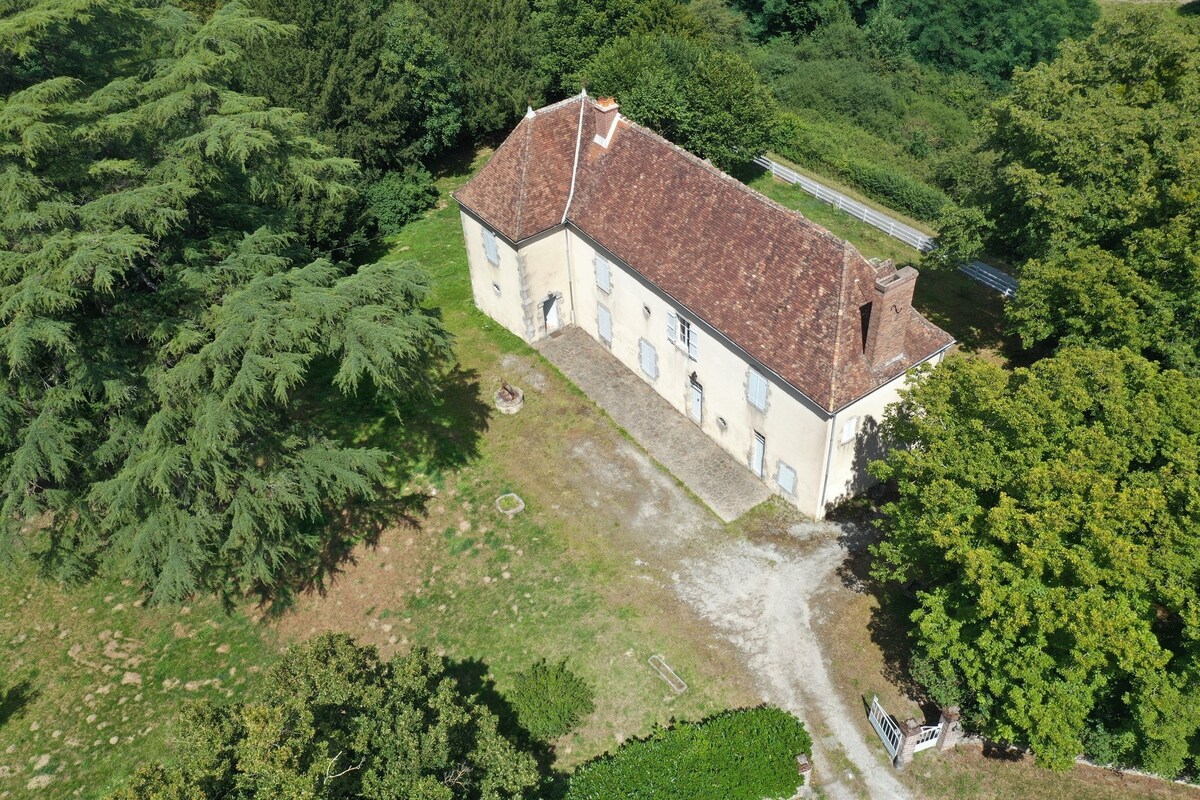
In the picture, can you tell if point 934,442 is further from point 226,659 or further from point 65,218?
point 65,218

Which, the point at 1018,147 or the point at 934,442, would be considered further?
the point at 1018,147

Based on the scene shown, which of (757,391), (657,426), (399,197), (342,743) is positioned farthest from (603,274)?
(342,743)

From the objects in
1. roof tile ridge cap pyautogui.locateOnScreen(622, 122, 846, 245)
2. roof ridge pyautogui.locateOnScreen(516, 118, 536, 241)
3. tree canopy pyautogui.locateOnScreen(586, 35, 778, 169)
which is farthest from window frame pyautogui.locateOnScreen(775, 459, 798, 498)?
tree canopy pyautogui.locateOnScreen(586, 35, 778, 169)

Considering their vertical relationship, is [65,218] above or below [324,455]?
above

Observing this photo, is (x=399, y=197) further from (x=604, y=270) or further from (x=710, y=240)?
(x=710, y=240)

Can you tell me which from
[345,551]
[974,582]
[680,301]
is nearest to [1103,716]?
[974,582]

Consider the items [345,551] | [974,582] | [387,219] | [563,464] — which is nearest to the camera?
[974,582]

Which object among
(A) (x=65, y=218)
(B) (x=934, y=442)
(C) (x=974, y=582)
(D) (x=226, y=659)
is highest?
(A) (x=65, y=218)
